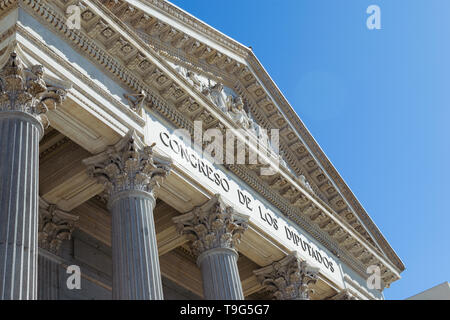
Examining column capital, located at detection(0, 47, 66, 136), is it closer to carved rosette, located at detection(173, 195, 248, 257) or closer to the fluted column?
the fluted column

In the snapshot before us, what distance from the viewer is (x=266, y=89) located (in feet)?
89.1

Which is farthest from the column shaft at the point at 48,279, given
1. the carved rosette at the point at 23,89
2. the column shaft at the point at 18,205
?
the column shaft at the point at 18,205

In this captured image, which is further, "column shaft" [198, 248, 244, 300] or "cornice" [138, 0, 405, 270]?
"cornice" [138, 0, 405, 270]

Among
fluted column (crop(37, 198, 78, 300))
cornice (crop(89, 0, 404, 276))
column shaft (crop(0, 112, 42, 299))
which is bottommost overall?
column shaft (crop(0, 112, 42, 299))

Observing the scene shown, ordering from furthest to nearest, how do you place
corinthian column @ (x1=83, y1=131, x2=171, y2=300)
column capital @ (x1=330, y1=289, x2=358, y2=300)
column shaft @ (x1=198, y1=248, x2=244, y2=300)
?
1. column capital @ (x1=330, y1=289, x2=358, y2=300)
2. column shaft @ (x1=198, y1=248, x2=244, y2=300)
3. corinthian column @ (x1=83, y1=131, x2=171, y2=300)

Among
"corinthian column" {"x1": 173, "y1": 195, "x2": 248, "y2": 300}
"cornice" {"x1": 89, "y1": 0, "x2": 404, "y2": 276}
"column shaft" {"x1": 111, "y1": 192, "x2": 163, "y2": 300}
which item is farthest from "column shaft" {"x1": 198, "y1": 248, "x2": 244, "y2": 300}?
"cornice" {"x1": 89, "y1": 0, "x2": 404, "y2": 276}

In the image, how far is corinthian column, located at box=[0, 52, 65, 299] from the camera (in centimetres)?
1248

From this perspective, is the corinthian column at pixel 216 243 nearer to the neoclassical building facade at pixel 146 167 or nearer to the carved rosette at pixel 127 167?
the neoclassical building facade at pixel 146 167

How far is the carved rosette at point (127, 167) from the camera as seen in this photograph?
1739cm

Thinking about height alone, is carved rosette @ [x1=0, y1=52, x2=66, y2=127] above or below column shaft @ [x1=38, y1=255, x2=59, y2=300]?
above

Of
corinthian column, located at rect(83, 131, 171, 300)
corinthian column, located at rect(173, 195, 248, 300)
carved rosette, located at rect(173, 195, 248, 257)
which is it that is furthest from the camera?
carved rosette, located at rect(173, 195, 248, 257)

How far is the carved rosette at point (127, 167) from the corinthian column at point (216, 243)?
8.21 feet

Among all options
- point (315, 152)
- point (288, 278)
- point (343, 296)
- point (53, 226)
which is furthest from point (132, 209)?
point (315, 152)
